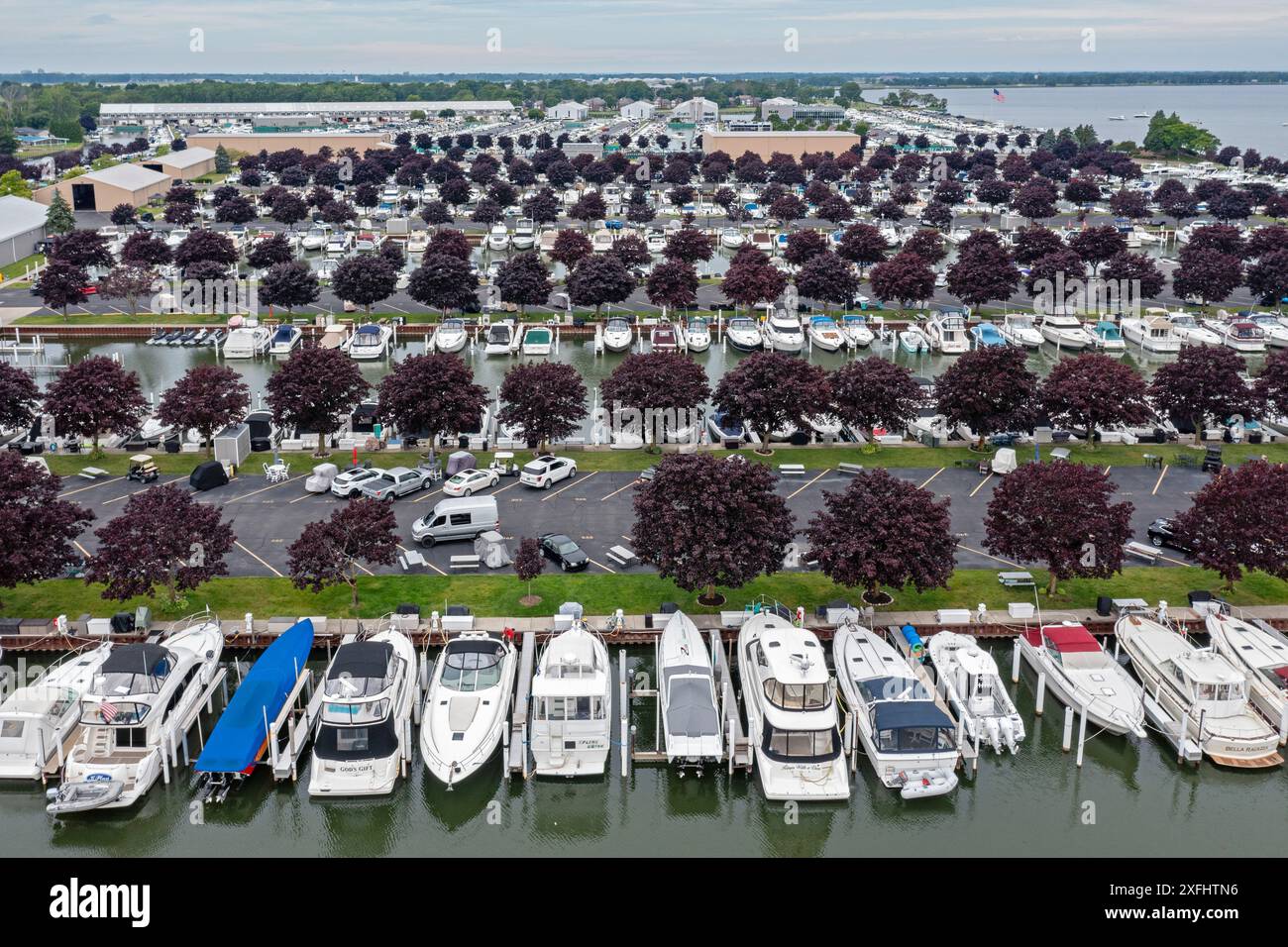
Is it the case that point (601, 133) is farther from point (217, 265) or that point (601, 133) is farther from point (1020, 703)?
point (1020, 703)

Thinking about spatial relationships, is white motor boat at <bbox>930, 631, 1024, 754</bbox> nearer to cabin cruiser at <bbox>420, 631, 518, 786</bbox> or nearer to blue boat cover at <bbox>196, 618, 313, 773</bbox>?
cabin cruiser at <bbox>420, 631, 518, 786</bbox>

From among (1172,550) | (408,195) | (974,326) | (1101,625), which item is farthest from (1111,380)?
(408,195)

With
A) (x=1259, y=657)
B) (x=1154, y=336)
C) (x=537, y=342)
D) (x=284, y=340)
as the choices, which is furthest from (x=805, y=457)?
(x=284, y=340)

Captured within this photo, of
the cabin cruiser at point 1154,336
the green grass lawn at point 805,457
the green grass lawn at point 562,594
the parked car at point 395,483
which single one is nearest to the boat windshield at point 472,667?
the green grass lawn at point 562,594

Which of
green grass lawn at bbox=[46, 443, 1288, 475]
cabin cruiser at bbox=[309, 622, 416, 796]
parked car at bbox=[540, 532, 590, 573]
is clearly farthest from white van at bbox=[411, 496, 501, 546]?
cabin cruiser at bbox=[309, 622, 416, 796]

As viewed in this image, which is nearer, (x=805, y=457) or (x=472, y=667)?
(x=472, y=667)

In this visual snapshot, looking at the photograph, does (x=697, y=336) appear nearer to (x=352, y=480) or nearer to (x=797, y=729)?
(x=352, y=480)
